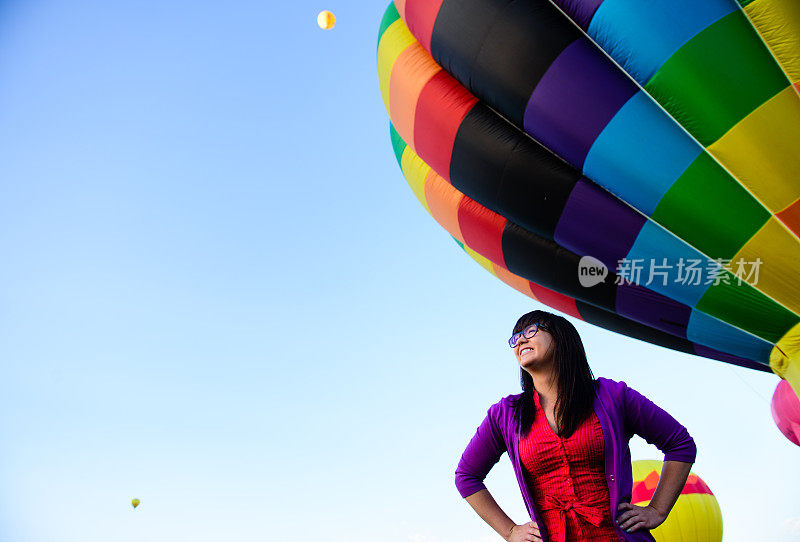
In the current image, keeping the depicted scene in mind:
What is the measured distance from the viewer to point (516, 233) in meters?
4.84

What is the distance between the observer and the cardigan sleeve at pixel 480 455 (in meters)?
2.32

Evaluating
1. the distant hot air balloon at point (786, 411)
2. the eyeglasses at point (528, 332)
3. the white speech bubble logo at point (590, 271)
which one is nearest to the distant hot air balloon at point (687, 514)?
the distant hot air balloon at point (786, 411)

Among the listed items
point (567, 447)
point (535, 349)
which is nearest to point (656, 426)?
point (567, 447)

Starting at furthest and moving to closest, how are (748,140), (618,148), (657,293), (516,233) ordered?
(516,233)
(657,293)
(618,148)
(748,140)

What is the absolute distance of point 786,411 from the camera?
19.2 feet

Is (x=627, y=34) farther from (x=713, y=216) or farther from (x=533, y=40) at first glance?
(x=713, y=216)

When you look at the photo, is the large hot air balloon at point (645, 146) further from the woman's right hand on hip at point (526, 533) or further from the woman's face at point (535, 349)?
the woman's right hand on hip at point (526, 533)

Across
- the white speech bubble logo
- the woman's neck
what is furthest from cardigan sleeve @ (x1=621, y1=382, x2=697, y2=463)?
the white speech bubble logo

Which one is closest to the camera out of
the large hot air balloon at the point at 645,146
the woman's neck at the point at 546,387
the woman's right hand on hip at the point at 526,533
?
the woman's right hand on hip at the point at 526,533

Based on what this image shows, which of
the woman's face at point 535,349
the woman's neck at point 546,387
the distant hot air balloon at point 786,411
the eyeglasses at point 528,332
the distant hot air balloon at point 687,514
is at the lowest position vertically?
the woman's neck at point 546,387

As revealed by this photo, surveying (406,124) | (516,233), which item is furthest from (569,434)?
(406,124)

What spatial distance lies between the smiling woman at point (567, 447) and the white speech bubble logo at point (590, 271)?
2.00 m

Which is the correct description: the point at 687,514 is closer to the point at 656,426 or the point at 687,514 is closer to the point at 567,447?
the point at 656,426

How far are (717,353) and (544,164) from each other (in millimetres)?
1657
